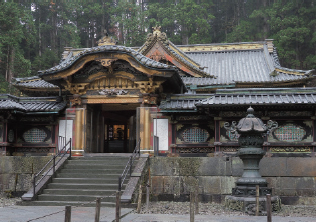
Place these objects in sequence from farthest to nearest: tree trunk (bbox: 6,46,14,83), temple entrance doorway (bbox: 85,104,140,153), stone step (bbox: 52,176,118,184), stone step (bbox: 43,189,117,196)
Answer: tree trunk (bbox: 6,46,14,83) → temple entrance doorway (bbox: 85,104,140,153) → stone step (bbox: 52,176,118,184) → stone step (bbox: 43,189,117,196)

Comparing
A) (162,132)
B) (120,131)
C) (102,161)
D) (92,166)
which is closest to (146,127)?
(162,132)

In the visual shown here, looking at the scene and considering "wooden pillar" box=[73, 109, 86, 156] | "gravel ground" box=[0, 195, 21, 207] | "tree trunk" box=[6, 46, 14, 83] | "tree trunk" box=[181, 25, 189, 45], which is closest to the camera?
"gravel ground" box=[0, 195, 21, 207]

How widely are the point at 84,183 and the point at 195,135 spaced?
504 cm

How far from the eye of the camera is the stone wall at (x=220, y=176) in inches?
514

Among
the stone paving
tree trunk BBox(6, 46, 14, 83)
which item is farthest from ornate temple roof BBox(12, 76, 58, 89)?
tree trunk BBox(6, 46, 14, 83)

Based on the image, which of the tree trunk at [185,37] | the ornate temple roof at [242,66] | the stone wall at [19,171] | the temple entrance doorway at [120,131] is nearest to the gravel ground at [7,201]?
the stone wall at [19,171]

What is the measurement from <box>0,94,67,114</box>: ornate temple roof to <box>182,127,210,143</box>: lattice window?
548cm

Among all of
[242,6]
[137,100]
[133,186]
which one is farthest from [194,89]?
[242,6]

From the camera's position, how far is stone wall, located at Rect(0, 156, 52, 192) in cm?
1415

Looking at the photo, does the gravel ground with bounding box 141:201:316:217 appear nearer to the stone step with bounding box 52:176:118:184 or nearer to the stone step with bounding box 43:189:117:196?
the stone step with bounding box 43:189:117:196

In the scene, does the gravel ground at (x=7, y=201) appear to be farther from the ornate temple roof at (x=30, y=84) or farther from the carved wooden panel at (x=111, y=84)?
the ornate temple roof at (x=30, y=84)

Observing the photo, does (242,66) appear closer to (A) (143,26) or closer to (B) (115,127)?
(B) (115,127)

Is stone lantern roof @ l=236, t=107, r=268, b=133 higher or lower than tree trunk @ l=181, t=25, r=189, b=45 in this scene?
lower

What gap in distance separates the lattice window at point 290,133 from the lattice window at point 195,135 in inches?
110
